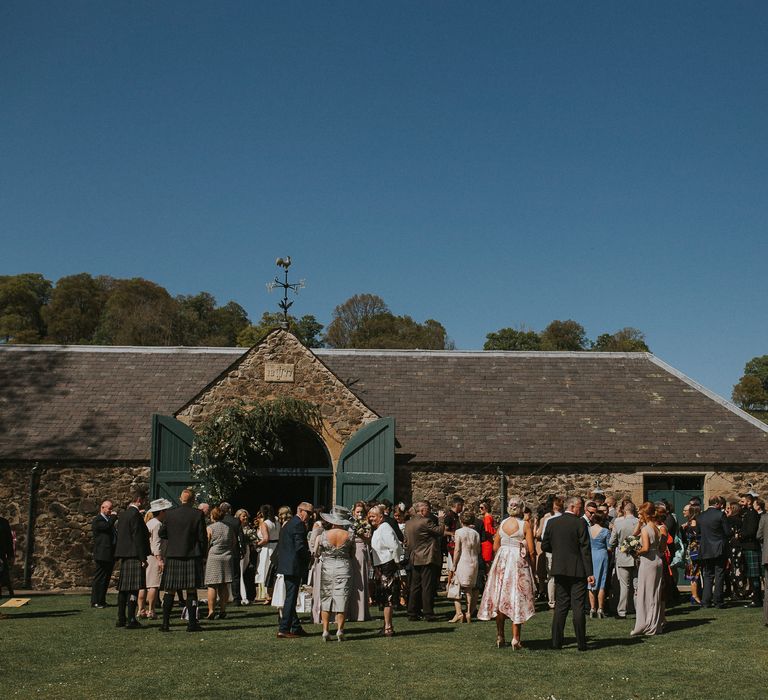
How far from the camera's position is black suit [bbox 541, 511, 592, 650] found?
10.1 meters

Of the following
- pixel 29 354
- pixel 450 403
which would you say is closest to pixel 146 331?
pixel 29 354

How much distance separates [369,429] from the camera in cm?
1755

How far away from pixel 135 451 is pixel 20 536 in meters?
2.79

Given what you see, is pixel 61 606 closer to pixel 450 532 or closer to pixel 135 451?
pixel 135 451

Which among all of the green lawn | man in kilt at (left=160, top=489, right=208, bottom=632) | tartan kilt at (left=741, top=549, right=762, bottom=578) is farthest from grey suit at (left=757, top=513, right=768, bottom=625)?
man in kilt at (left=160, top=489, right=208, bottom=632)

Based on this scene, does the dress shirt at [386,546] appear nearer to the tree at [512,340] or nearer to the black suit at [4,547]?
the black suit at [4,547]

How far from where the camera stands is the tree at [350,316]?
7312 centimetres

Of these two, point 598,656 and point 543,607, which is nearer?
point 598,656

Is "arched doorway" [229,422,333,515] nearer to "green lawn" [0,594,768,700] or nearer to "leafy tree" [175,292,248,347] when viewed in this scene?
"green lawn" [0,594,768,700]

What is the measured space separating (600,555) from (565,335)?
207ft

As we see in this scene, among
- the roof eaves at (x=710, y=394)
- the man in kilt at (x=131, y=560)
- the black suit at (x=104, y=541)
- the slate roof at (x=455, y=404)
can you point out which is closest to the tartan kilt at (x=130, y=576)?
the man in kilt at (x=131, y=560)

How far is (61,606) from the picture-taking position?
14.7 meters

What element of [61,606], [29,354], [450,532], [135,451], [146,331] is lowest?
[61,606]

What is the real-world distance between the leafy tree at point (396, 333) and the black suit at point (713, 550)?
53.2 meters
